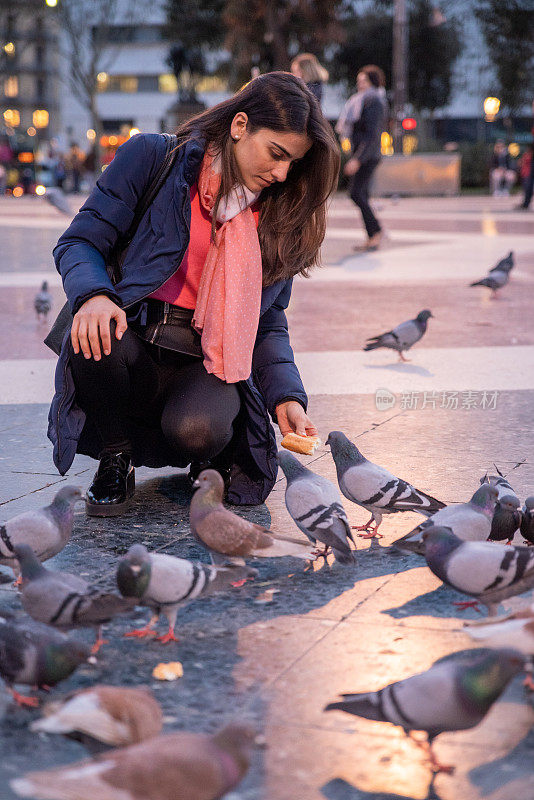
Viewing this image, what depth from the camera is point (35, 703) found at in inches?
92.7

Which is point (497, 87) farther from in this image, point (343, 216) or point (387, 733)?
point (387, 733)

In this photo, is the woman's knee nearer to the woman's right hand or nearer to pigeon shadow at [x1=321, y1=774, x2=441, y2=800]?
the woman's right hand

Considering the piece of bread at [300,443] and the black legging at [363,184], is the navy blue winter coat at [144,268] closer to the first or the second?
the piece of bread at [300,443]

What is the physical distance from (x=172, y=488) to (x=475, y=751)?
2172mm

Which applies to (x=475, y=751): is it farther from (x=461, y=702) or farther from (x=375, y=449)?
(x=375, y=449)

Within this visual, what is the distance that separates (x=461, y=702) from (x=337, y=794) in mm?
298

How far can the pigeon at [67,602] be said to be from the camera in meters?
2.55

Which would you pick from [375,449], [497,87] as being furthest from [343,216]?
[497,87]

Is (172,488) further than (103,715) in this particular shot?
Yes

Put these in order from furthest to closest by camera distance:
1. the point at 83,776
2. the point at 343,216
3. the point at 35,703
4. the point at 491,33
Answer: the point at 491,33 < the point at 343,216 < the point at 35,703 < the point at 83,776

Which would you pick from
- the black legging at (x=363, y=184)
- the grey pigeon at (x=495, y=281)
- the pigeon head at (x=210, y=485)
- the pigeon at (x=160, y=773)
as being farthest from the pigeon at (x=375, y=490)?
the black legging at (x=363, y=184)

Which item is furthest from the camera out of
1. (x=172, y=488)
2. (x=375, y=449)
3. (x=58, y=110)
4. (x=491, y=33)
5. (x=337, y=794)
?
(x=58, y=110)

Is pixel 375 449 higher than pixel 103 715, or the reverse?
pixel 103 715

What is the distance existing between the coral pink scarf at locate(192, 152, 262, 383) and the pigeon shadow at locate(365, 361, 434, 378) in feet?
8.93
